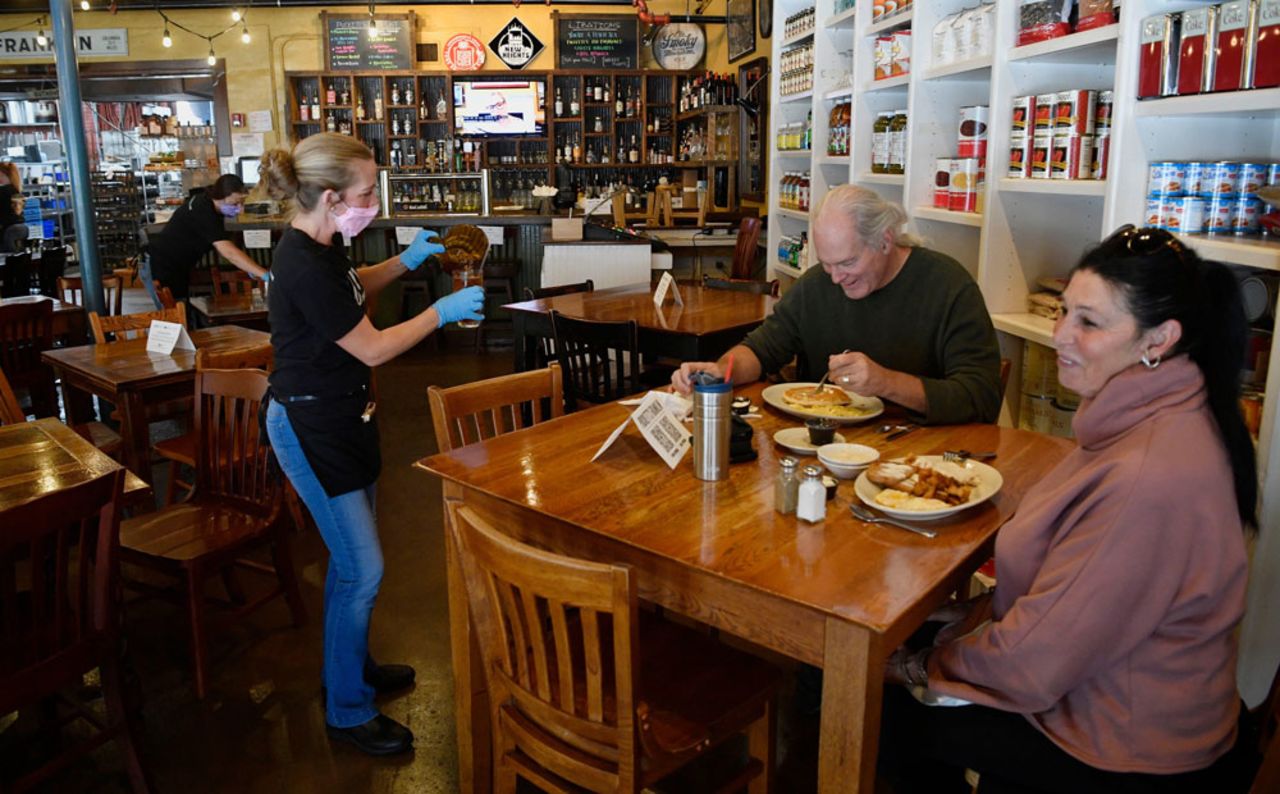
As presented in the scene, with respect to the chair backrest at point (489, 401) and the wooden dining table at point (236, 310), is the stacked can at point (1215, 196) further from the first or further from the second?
the wooden dining table at point (236, 310)

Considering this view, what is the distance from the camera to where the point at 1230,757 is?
163cm

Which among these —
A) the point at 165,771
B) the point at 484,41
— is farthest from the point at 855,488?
the point at 484,41

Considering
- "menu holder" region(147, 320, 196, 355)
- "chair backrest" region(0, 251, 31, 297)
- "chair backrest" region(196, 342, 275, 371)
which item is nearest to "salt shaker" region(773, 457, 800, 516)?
"chair backrest" region(196, 342, 275, 371)

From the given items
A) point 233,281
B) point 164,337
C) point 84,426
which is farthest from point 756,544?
point 233,281

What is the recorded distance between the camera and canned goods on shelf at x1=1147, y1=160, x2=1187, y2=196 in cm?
256

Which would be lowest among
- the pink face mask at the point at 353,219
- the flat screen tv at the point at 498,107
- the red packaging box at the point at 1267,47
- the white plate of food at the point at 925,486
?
the white plate of food at the point at 925,486

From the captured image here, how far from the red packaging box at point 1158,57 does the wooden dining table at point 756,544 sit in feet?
3.23

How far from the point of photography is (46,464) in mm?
2623

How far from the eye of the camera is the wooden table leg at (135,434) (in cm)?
375

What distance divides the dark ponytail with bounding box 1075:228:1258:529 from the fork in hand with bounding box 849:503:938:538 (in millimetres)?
496

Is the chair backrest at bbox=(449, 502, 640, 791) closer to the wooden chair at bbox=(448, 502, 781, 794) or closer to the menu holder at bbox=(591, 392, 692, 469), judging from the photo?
the wooden chair at bbox=(448, 502, 781, 794)

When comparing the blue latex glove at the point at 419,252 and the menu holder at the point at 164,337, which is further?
the menu holder at the point at 164,337

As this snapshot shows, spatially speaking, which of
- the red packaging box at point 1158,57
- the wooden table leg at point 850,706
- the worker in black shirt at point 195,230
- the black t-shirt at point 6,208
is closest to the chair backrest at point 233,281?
the worker in black shirt at point 195,230

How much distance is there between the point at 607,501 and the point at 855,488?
50 centimetres
